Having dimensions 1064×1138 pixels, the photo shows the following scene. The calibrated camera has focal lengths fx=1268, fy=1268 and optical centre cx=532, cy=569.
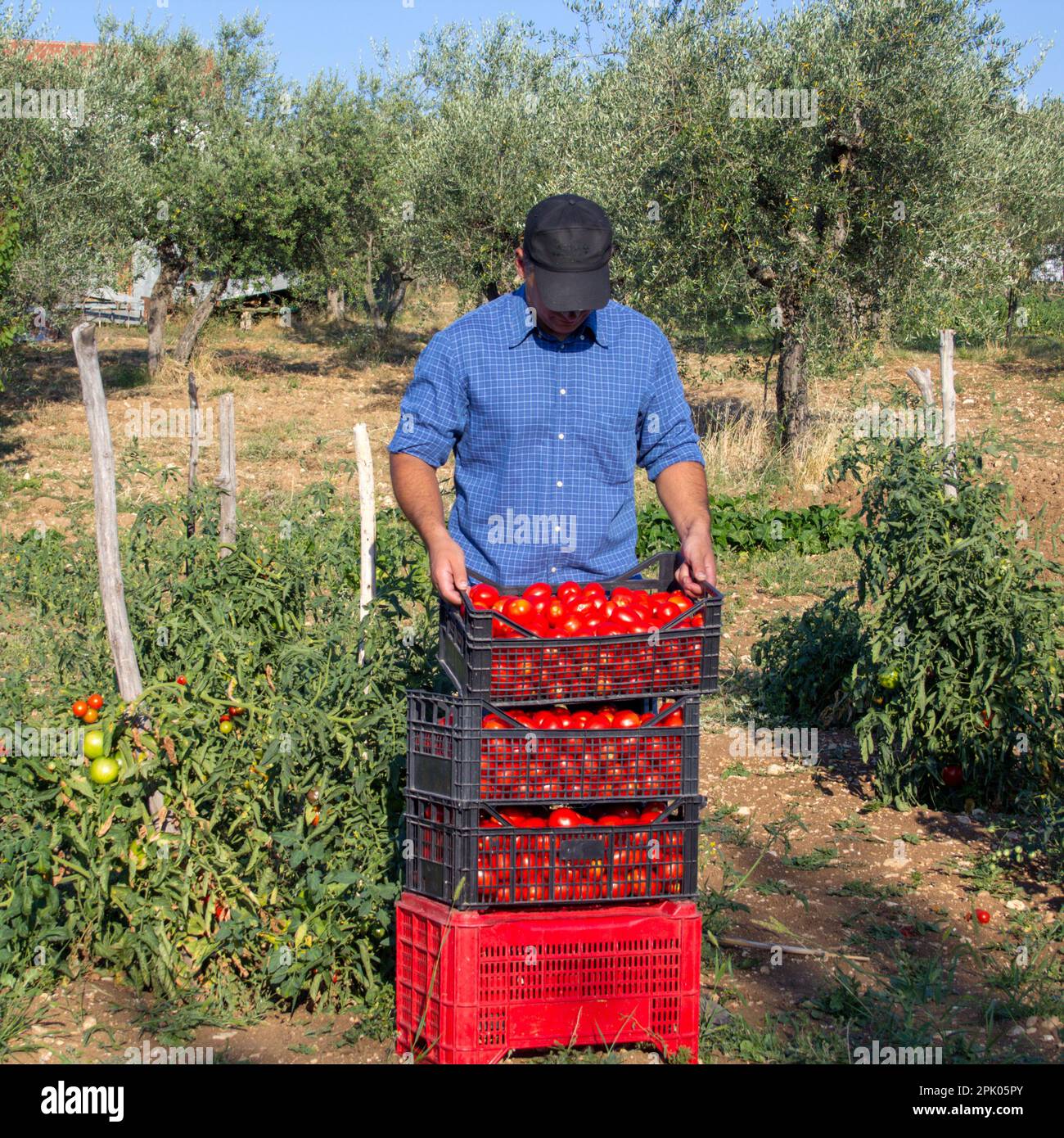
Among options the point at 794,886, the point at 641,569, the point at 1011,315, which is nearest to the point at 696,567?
the point at 641,569

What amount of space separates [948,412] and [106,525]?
4026 millimetres

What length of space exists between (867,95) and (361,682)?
31.9ft

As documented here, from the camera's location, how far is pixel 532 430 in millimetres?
3682

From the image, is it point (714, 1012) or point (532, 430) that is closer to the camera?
point (532, 430)

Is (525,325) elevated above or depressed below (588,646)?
above

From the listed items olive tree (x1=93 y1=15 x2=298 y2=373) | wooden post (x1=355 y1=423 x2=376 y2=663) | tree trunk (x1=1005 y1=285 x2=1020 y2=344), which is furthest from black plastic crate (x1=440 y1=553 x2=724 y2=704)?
tree trunk (x1=1005 y1=285 x2=1020 y2=344)

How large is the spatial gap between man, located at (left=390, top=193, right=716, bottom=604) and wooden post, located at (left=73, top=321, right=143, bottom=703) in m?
1.04

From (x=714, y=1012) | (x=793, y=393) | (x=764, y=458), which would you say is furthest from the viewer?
(x=793, y=393)

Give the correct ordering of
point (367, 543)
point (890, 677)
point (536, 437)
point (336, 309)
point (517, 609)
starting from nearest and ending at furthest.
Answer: point (517, 609)
point (536, 437)
point (367, 543)
point (890, 677)
point (336, 309)

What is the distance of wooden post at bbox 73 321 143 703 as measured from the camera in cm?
403

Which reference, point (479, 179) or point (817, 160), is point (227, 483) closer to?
point (817, 160)

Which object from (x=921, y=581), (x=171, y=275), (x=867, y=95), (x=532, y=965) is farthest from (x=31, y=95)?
(x=532, y=965)

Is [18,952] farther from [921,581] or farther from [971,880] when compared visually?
[921,581]

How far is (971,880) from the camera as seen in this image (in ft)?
16.5
